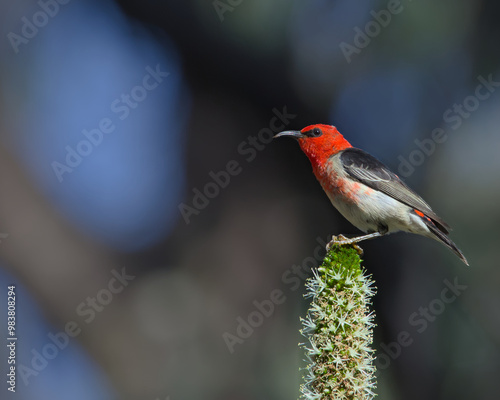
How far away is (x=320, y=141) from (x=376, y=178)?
1.95ft

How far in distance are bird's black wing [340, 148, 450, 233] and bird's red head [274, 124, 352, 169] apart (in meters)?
0.10

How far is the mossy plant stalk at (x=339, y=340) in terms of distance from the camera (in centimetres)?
259

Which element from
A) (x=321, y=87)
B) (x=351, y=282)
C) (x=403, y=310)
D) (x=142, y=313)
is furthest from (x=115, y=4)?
(x=351, y=282)

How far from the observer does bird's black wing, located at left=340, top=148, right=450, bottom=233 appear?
4711mm

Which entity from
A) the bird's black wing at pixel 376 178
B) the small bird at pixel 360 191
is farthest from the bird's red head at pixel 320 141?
the bird's black wing at pixel 376 178

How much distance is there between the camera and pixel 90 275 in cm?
811

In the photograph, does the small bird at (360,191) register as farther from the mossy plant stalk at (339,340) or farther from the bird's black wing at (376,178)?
the mossy plant stalk at (339,340)

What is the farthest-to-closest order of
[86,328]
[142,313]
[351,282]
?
1. [142,313]
2. [86,328]
3. [351,282]

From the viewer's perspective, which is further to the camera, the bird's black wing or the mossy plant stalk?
the bird's black wing

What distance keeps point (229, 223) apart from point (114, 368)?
2903 mm

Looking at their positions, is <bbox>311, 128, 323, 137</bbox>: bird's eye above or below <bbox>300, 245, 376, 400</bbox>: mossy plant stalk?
above

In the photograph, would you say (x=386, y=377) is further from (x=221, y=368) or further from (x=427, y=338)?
(x=221, y=368)

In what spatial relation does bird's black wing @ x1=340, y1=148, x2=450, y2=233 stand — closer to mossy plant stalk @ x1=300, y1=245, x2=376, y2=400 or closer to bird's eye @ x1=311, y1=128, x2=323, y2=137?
bird's eye @ x1=311, y1=128, x2=323, y2=137

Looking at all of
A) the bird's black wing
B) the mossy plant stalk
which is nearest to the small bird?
the bird's black wing
